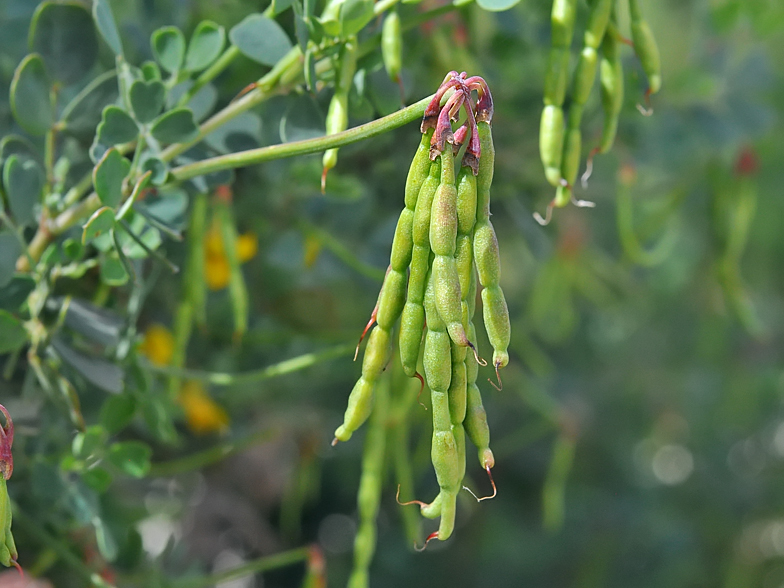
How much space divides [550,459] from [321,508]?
1.18 feet

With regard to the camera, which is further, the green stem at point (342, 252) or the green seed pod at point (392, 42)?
the green stem at point (342, 252)

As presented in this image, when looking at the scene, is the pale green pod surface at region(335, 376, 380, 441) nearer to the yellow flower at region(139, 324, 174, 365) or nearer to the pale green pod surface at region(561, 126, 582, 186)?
the pale green pod surface at region(561, 126, 582, 186)

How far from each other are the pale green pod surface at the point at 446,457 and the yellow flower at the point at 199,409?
18.6 inches

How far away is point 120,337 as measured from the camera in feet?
1.86

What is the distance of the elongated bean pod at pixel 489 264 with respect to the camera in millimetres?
395

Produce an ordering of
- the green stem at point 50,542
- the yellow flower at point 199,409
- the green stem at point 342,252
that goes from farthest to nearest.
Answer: the yellow flower at point 199,409
the green stem at point 342,252
the green stem at point 50,542

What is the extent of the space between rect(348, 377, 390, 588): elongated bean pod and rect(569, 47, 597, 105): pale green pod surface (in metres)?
0.29

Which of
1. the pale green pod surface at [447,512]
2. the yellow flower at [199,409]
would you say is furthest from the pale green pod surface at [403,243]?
the yellow flower at [199,409]

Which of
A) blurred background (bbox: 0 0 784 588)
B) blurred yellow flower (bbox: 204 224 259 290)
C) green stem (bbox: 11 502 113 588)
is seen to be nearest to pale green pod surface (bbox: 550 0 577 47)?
blurred background (bbox: 0 0 784 588)

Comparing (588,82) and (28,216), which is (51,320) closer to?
(28,216)

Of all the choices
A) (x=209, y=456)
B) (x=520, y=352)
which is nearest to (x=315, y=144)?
(x=209, y=456)

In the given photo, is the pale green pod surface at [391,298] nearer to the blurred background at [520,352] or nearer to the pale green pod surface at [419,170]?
the pale green pod surface at [419,170]

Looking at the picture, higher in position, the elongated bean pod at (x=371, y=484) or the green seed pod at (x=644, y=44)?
the green seed pod at (x=644, y=44)

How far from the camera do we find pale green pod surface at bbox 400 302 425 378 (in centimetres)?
40
